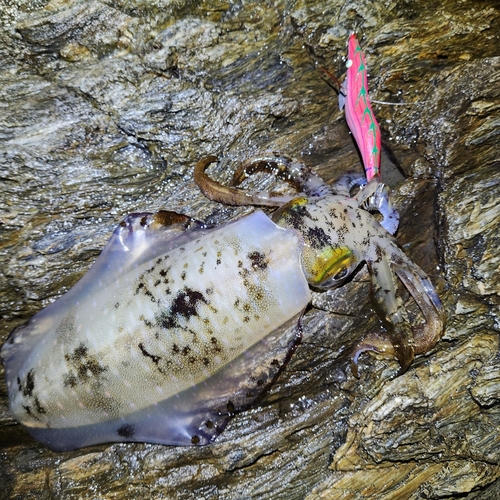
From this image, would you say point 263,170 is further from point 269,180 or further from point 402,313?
point 402,313

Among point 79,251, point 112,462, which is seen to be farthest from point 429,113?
point 112,462

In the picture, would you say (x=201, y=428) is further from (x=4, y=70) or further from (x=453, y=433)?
(x=4, y=70)

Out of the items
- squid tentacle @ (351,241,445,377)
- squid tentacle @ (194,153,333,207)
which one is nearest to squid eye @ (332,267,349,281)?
squid tentacle @ (351,241,445,377)

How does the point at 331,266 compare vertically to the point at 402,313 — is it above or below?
above

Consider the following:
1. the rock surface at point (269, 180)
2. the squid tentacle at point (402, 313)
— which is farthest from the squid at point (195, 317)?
the rock surface at point (269, 180)

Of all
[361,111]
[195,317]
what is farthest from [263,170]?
[195,317]

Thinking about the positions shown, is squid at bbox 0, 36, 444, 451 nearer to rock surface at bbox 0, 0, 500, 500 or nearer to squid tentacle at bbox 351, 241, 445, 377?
squid tentacle at bbox 351, 241, 445, 377

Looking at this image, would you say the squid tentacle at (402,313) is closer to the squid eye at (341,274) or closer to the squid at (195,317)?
the squid at (195,317)
